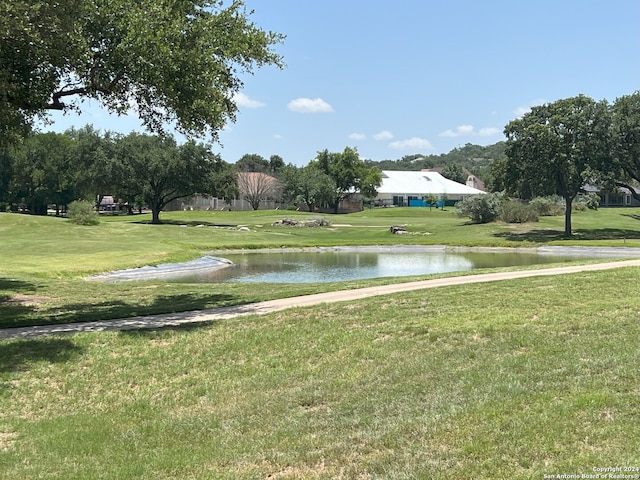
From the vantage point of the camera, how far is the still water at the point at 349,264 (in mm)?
24625

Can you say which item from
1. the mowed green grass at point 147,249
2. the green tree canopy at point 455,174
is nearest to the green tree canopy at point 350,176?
the mowed green grass at point 147,249

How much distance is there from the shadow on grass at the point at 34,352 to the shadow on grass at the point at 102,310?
82.5 inches

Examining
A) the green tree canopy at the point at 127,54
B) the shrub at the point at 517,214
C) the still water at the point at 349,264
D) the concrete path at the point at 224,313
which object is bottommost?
the still water at the point at 349,264

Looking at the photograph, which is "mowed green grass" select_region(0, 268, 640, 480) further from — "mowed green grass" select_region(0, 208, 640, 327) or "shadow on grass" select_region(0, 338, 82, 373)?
"mowed green grass" select_region(0, 208, 640, 327)

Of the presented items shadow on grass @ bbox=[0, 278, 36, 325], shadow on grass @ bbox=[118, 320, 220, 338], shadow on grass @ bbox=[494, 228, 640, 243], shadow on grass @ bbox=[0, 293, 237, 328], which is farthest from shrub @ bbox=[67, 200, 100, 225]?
shadow on grass @ bbox=[118, 320, 220, 338]

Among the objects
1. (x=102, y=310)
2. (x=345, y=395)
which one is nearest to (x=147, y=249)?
(x=102, y=310)

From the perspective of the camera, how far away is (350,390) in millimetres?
7031

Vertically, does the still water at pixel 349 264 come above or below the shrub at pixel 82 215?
below

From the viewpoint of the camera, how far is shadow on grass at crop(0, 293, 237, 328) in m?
12.2

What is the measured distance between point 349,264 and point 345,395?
22393 millimetres

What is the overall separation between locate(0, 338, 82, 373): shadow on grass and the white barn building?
9445cm

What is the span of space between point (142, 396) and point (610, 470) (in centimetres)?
553

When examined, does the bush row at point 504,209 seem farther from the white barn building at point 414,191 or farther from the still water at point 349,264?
the white barn building at point 414,191

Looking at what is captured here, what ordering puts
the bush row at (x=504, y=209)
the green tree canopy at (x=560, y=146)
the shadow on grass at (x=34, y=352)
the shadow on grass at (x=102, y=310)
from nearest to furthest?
the shadow on grass at (x=34, y=352), the shadow on grass at (x=102, y=310), the green tree canopy at (x=560, y=146), the bush row at (x=504, y=209)
